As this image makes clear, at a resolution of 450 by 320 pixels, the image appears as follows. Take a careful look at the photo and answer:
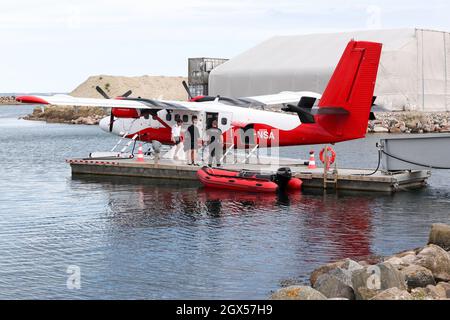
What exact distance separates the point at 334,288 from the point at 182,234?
358 inches

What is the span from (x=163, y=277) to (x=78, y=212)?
1073 cm

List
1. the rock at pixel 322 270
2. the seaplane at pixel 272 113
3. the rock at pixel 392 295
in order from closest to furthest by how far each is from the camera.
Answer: the rock at pixel 392 295, the rock at pixel 322 270, the seaplane at pixel 272 113

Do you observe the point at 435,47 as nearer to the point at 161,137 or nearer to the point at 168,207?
the point at 161,137

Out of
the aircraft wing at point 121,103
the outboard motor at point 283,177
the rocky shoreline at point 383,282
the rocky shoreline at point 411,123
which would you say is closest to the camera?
the rocky shoreline at point 383,282

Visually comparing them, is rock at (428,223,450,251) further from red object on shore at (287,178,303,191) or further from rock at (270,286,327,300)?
red object on shore at (287,178,303,191)

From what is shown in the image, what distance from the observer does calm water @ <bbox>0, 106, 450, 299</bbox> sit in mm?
18688

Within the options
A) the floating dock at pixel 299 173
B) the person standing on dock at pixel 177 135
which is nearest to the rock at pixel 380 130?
the floating dock at pixel 299 173

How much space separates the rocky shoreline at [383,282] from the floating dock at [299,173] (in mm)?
13508

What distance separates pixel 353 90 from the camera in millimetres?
31219

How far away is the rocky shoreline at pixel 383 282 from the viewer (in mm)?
14617

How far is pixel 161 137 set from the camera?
37.5 meters

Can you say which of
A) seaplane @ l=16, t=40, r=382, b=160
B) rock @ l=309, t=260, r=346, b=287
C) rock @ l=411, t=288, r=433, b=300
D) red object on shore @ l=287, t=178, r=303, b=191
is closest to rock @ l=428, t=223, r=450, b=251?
rock @ l=309, t=260, r=346, b=287

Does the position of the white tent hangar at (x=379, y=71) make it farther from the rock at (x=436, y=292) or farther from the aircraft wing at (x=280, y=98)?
the rock at (x=436, y=292)

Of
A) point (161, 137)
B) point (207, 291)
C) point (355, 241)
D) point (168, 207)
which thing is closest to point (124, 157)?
point (161, 137)
